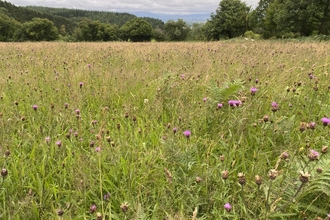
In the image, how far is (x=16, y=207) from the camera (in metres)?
1.41

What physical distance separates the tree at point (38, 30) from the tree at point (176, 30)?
3454 centimetres

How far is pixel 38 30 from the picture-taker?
65.8m

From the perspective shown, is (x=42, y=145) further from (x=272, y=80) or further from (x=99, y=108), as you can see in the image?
(x=272, y=80)

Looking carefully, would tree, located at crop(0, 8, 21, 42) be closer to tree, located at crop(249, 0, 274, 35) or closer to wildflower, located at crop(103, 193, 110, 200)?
tree, located at crop(249, 0, 274, 35)

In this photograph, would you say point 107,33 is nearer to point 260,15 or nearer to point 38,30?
point 38,30

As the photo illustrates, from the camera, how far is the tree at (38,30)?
212 feet

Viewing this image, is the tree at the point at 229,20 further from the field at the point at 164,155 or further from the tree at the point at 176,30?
the field at the point at 164,155

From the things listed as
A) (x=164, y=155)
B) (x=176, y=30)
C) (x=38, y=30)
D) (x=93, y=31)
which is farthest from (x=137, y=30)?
(x=164, y=155)

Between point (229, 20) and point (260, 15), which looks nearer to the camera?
point (229, 20)

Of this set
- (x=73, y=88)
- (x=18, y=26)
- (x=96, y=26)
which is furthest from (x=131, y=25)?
(x=73, y=88)

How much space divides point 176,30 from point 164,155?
3201 inches

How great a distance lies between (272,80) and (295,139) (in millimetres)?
1336

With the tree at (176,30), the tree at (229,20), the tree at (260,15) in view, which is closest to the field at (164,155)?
the tree at (229,20)

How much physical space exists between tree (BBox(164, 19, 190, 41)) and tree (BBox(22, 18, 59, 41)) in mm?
34541
